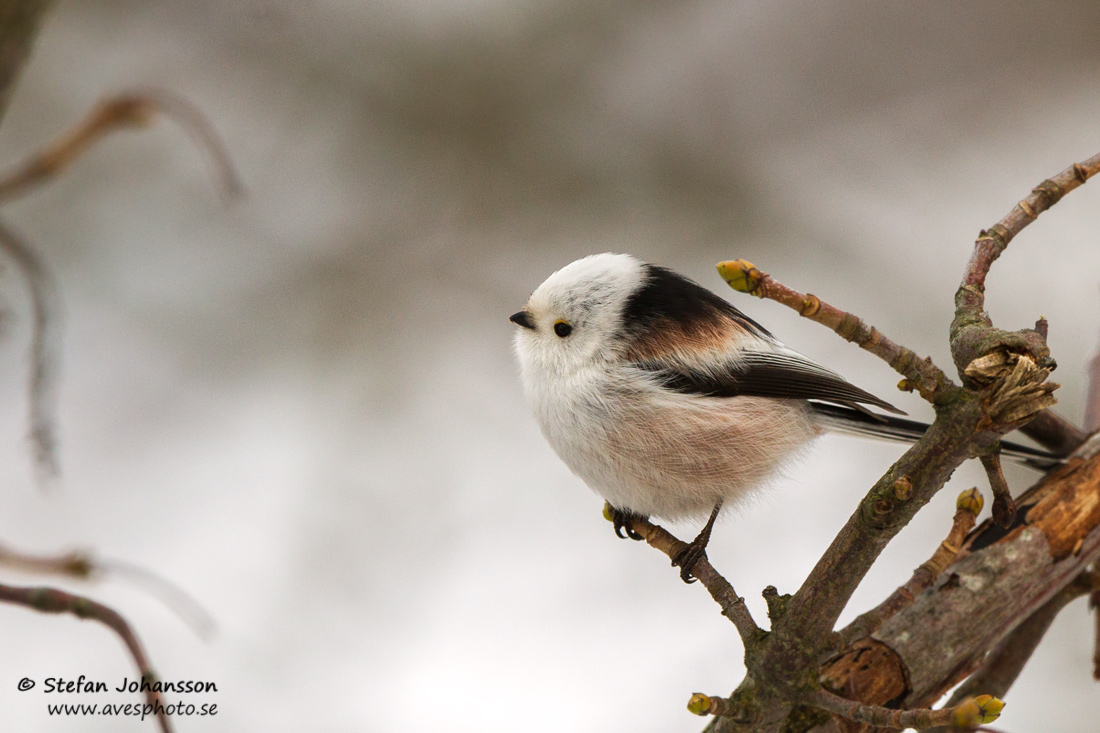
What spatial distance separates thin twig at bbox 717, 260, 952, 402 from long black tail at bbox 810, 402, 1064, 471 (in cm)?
68

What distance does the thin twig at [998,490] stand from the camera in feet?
3.86

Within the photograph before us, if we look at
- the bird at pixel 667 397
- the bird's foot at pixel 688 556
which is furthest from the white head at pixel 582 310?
the bird's foot at pixel 688 556

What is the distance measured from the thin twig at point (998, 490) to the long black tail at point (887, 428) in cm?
52

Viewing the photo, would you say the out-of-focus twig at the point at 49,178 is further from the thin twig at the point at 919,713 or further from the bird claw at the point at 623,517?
the bird claw at the point at 623,517

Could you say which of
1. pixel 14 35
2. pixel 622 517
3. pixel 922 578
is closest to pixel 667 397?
pixel 622 517

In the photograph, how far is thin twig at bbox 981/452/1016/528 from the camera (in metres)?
1.18

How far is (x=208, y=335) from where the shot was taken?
3.30m

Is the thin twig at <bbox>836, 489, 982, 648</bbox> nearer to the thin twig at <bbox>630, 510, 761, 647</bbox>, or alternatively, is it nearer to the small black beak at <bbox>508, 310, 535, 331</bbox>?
the thin twig at <bbox>630, 510, 761, 647</bbox>

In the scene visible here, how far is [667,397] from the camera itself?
173cm

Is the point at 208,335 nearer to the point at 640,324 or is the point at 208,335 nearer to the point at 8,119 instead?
the point at 8,119

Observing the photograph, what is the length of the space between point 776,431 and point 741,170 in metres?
1.92

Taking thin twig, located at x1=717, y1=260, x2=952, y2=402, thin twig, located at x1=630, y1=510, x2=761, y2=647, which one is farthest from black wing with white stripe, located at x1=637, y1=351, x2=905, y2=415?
thin twig, located at x1=717, y1=260, x2=952, y2=402

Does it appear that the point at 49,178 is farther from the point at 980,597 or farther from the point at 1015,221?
the point at 980,597

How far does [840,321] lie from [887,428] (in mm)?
879
